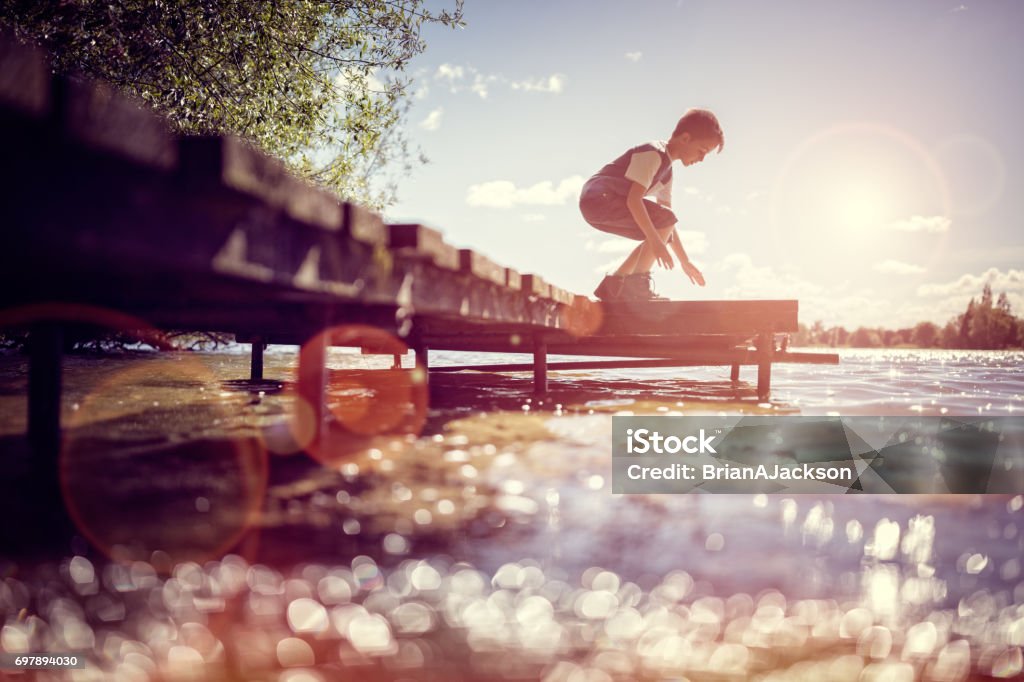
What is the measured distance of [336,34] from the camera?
11.0 metres

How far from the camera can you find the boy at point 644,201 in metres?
7.21

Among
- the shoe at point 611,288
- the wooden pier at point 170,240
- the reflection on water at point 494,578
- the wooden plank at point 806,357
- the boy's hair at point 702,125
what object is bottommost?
the reflection on water at point 494,578

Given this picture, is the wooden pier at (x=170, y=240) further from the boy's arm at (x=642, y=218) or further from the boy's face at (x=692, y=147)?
the boy's face at (x=692, y=147)

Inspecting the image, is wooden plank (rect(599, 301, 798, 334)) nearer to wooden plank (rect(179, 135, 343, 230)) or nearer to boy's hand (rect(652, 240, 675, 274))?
boy's hand (rect(652, 240, 675, 274))

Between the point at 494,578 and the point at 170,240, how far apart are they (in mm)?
1584

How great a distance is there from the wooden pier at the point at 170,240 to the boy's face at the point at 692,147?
290 cm

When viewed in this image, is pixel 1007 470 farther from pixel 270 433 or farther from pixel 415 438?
pixel 270 433

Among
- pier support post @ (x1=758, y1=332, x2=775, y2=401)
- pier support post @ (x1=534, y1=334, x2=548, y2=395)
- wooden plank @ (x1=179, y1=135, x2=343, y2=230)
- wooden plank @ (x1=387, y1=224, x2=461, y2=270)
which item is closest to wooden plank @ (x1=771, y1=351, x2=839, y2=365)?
pier support post @ (x1=758, y1=332, x2=775, y2=401)

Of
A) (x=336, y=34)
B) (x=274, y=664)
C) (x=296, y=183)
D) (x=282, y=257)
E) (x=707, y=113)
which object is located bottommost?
(x=274, y=664)

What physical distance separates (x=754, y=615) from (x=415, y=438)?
2923 mm

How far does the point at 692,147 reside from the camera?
732cm

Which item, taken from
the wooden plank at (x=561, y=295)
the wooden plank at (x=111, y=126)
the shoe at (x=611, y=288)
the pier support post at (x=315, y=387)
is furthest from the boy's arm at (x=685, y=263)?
the wooden plank at (x=111, y=126)

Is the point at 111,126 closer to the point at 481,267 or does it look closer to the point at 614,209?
the point at 481,267

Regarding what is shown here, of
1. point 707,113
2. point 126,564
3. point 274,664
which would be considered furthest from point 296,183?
point 707,113
